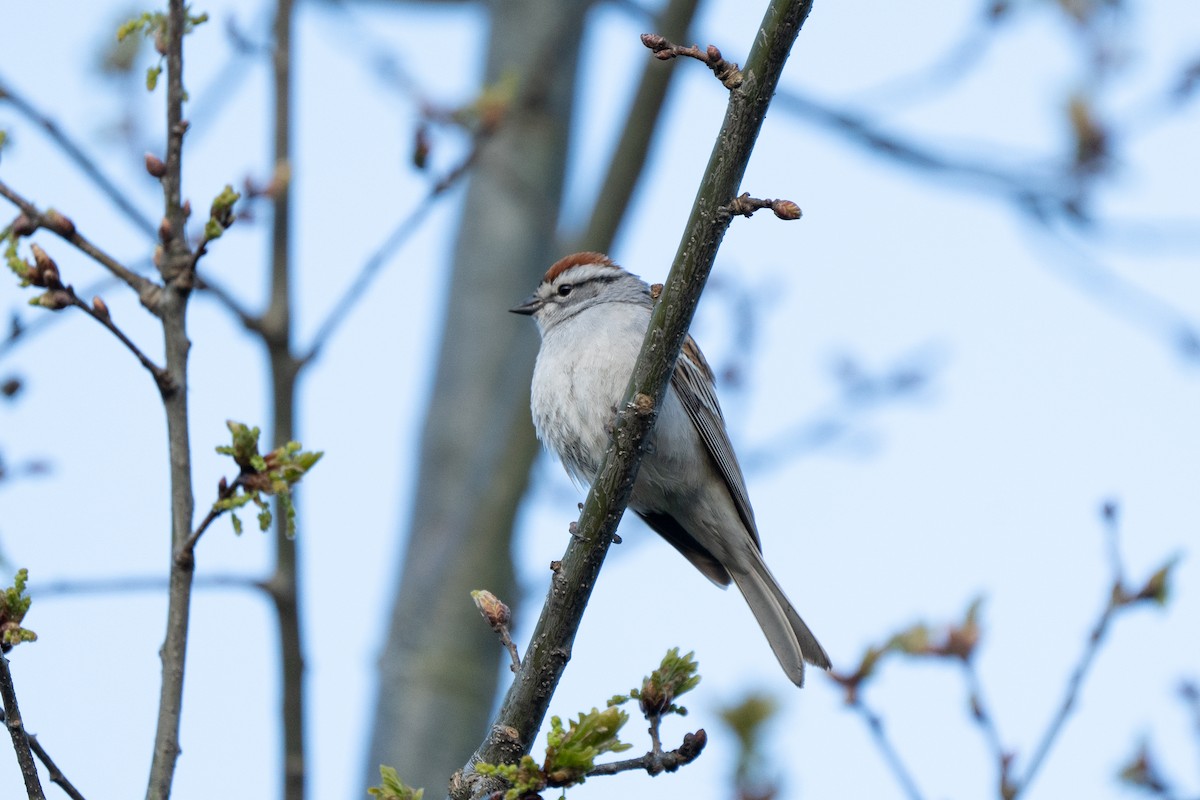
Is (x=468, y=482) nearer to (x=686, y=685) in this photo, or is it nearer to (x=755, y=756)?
(x=755, y=756)

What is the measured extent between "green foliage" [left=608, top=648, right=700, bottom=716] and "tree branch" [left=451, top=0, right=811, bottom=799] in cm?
21

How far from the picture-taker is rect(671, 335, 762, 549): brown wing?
511cm

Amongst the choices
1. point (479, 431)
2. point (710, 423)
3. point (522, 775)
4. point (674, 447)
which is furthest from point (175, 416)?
point (479, 431)

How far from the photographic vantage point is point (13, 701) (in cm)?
253

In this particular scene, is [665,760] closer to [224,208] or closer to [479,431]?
[224,208]

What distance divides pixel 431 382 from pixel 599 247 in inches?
49.8

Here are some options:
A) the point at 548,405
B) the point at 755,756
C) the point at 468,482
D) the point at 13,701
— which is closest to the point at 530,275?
the point at 468,482

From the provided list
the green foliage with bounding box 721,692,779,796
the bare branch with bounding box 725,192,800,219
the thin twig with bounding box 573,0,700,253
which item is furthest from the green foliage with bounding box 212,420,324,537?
the thin twig with bounding box 573,0,700,253

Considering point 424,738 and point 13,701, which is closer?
point 13,701

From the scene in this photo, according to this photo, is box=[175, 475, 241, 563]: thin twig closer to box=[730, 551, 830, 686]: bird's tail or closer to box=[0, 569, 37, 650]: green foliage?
box=[0, 569, 37, 650]: green foliage

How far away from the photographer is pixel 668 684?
3062mm

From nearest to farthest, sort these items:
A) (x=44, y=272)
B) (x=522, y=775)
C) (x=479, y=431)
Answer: (x=522, y=775), (x=44, y=272), (x=479, y=431)

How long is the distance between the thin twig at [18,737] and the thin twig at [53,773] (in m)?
0.05

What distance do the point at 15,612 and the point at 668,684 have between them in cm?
144
